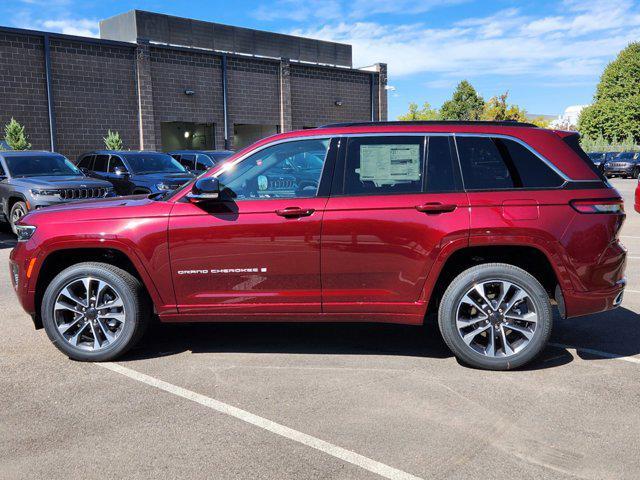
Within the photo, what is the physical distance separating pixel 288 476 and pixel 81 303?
259 cm

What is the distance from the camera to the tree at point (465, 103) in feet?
255

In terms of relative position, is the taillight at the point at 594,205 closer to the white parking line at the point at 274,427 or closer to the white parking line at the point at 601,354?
the white parking line at the point at 601,354

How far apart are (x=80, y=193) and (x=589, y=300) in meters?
10.6

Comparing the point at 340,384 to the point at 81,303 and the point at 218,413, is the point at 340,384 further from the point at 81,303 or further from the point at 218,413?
the point at 81,303

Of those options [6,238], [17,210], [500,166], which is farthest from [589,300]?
[6,238]

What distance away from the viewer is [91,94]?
86.2 ft

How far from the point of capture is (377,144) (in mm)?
4746

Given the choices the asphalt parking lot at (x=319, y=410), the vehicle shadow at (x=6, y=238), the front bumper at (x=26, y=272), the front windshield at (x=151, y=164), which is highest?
the front windshield at (x=151, y=164)

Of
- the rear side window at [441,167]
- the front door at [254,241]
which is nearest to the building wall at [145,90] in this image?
the front door at [254,241]

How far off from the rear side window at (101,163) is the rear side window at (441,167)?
41.4 feet

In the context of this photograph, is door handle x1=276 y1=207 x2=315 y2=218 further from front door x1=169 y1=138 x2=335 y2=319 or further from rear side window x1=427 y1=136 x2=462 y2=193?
rear side window x1=427 y1=136 x2=462 y2=193

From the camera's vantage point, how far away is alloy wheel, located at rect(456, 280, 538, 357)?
15.0 feet

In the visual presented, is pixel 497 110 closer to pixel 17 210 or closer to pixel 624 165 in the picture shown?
pixel 624 165

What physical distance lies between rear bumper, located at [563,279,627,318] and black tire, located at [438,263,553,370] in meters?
0.16
